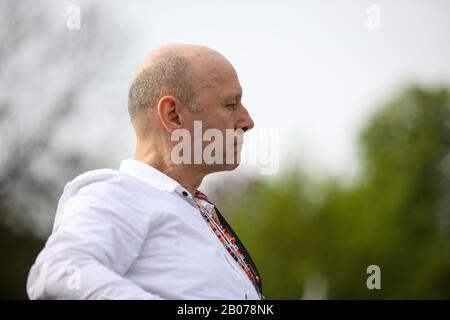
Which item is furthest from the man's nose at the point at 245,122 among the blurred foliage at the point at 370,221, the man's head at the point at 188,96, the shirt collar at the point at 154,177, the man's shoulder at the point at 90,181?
the blurred foliage at the point at 370,221

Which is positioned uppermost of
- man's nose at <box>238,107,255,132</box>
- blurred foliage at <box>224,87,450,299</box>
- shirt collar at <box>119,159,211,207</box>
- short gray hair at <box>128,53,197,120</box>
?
short gray hair at <box>128,53,197,120</box>

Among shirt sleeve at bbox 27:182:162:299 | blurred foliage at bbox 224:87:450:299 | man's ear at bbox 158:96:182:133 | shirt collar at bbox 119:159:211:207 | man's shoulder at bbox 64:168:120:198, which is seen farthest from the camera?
blurred foliage at bbox 224:87:450:299

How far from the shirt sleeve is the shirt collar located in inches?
10.5

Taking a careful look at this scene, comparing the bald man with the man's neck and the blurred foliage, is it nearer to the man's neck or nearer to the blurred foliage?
the man's neck

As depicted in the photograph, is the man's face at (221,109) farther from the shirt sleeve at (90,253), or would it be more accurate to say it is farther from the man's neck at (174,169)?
the shirt sleeve at (90,253)

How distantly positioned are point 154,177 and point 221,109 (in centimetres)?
33

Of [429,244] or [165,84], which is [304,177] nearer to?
[429,244]

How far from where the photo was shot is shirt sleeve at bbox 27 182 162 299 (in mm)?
1848

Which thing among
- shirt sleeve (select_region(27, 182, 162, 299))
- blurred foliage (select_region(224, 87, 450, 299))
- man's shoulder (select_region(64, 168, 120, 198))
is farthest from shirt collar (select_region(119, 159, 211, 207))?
blurred foliage (select_region(224, 87, 450, 299))

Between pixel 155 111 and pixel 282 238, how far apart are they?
17588 millimetres

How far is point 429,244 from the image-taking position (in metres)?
21.5

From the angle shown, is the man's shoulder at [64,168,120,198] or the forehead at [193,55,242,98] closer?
the man's shoulder at [64,168,120,198]

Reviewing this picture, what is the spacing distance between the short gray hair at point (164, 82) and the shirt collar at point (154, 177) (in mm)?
214

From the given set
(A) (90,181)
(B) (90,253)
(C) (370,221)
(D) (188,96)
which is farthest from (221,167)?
(C) (370,221)
